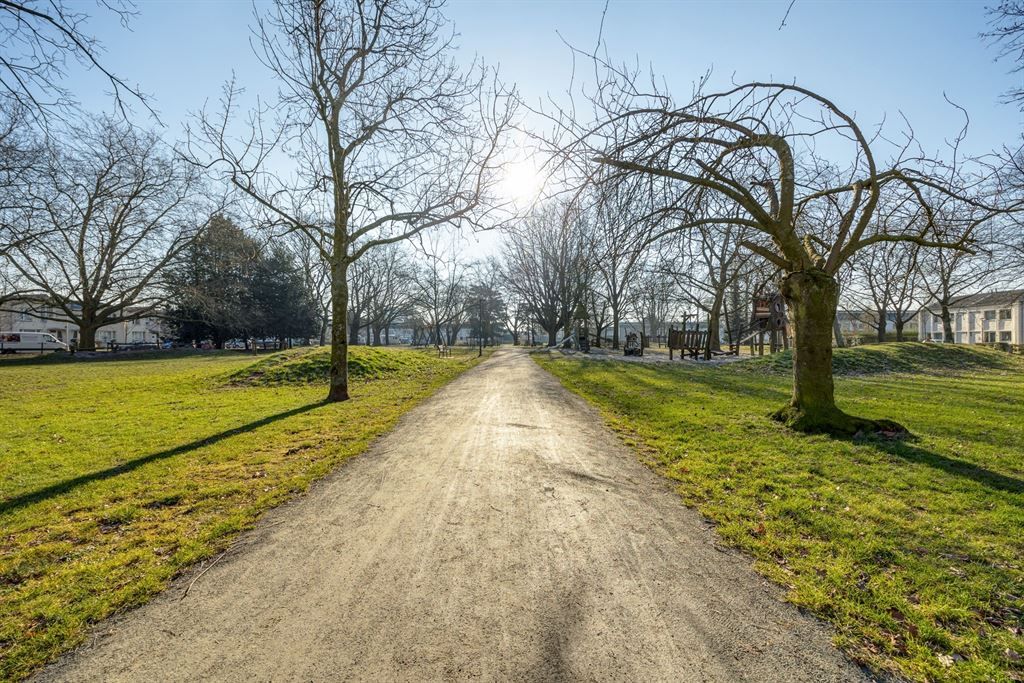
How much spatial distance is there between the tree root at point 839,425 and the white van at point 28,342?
177ft

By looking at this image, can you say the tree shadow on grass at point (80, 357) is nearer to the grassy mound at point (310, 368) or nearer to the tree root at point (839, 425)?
the grassy mound at point (310, 368)

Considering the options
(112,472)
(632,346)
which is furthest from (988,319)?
(112,472)

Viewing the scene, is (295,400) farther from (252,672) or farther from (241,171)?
(252,672)

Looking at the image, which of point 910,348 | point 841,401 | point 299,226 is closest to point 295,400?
point 299,226

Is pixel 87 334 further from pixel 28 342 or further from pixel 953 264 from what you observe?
pixel 953 264

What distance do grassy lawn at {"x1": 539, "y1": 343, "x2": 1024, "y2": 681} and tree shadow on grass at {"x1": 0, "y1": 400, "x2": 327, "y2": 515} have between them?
22.7ft

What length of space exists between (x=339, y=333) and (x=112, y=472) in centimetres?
633

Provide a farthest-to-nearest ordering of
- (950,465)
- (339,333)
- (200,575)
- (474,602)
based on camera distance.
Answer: (339,333)
(950,465)
(200,575)
(474,602)

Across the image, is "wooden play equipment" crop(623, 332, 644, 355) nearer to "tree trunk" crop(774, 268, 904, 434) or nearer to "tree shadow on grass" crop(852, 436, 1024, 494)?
"tree trunk" crop(774, 268, 904, 434)

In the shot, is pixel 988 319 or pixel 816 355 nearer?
pixel 816 355

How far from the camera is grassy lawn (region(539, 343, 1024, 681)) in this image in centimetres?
262

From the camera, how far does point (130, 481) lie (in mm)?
5273

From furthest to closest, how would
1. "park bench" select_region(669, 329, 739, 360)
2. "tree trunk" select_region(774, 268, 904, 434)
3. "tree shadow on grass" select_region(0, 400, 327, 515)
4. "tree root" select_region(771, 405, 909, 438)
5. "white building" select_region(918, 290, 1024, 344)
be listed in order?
"white building" select_region(918, 290, 1024, 344) → "park bench" select_region(669, 329, 739, 360) → "tree trunk" select_region(774, 268, 904, 434) → "tree root" select_region(771, 405, 909, 438) → "tree shadow on grass" select_region(0, 400, 327, 515)

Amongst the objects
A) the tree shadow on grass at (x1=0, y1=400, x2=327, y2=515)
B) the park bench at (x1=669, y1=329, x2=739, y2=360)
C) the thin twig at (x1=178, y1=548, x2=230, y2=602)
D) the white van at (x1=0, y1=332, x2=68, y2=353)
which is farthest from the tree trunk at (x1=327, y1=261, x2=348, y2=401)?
the white van at (x1=0, y1=332, x2=68, y2=353)
